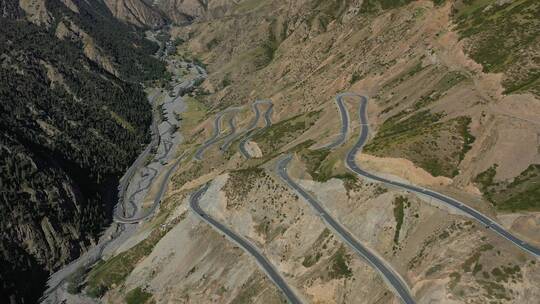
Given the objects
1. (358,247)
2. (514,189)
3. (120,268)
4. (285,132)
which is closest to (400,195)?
(358,247)

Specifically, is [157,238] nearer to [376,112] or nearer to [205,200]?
[205,200]

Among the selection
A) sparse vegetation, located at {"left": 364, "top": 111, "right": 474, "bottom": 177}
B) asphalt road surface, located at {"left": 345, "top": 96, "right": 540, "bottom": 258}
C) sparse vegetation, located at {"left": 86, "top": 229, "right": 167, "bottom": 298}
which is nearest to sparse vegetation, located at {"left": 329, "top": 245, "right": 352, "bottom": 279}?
asphalt road surface, located at {"left": 345, "top": 96, "right": 540, "bottom": 258}

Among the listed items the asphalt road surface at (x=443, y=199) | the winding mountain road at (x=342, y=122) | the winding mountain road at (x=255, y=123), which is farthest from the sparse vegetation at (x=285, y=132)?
the asphalt road surface at (x=443, y=199)

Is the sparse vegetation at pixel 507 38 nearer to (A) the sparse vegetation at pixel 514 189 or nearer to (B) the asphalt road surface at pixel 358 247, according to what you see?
(A) the sparse vegetation at pixel 514 189

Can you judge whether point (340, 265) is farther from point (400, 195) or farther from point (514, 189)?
point (514, 189)

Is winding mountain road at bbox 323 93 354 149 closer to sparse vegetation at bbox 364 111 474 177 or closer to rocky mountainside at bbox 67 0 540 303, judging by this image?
rocky mountainside at bbox 67 0 540 303

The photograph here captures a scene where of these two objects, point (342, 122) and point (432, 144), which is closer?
point (432, 144)
